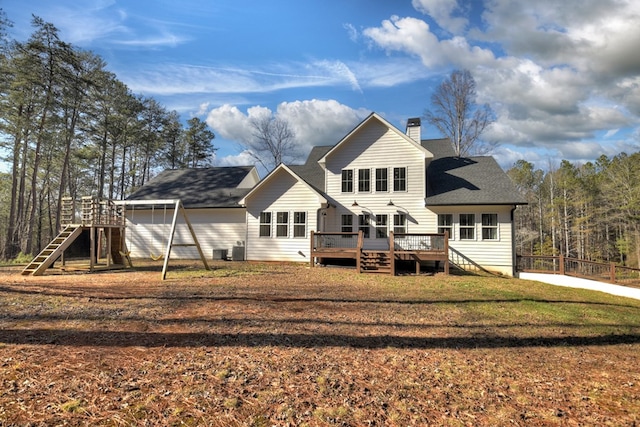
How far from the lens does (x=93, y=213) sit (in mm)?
12891

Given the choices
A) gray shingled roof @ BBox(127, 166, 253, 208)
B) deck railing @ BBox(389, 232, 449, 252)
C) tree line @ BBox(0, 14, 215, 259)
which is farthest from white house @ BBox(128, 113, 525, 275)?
tree line @ BBox(0, 14, 215, 259)

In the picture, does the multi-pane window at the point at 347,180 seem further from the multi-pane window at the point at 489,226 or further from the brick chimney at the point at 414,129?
the multi-pane window at the point at 489,226

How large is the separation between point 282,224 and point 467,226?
947 cm

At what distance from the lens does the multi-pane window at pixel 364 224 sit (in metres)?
17.3

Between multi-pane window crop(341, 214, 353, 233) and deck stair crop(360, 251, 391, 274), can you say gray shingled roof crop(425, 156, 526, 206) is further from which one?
multi-pane window crop(341, 214, 353, 233)

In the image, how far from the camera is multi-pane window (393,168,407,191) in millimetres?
17047

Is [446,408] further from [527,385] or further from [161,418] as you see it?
[161,418]

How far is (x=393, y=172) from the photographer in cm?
1722

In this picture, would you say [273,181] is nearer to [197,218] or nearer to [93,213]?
[197,218]

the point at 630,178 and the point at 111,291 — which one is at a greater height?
the point at 630,178

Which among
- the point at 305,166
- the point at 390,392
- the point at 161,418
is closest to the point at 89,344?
the point at 161,418

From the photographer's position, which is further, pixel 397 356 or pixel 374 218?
pixel 374 218

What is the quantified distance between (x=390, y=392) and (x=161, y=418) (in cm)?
232

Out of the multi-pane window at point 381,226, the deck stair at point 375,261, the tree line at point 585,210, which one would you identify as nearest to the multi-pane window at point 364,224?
the multi-pane window at point 381,226
